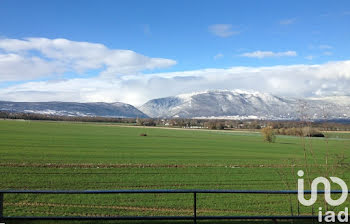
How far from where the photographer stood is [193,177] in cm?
2933

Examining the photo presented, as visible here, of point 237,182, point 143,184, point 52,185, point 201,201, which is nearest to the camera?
point 201,201

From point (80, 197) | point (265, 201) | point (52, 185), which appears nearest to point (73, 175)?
point (52, 185)

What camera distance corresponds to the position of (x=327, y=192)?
7.83 metres

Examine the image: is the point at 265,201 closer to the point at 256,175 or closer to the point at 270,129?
the point at 256,175

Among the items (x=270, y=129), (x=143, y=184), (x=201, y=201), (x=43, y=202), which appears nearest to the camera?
(x=43, y=202)

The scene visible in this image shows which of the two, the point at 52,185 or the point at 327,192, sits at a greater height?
the point at 327,192

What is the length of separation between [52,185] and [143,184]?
648 centimetres

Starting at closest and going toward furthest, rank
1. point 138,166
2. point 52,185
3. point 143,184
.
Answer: point 52,185
point 143,184
point 138,166

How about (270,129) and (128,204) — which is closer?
(128,204)

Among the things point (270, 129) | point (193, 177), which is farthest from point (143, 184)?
point (270, 129)

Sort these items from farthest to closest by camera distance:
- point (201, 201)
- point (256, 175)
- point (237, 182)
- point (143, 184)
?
point (256, 175) < point (237, 182) < point (143, 184) < point (201, 201)

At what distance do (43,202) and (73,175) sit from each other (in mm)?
10596

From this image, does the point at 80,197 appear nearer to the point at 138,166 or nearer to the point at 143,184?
the point at 143,184

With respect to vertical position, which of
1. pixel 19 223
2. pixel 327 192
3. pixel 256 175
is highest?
pixel 327 192
